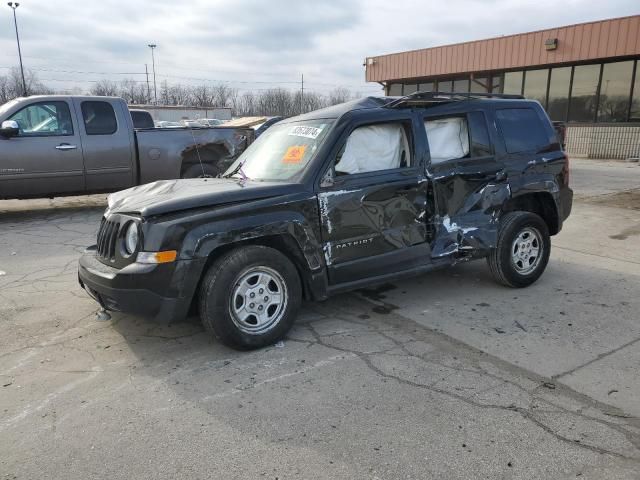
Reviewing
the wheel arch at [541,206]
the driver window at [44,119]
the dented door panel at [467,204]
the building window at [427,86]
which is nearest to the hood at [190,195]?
the dented door panel at [467,204]

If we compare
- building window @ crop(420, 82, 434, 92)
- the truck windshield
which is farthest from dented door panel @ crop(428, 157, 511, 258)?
building window @ crop(420, 82, 434, 92)

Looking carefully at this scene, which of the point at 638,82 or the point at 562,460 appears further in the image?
the point at 638,82

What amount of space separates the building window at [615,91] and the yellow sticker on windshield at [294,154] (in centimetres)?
2109

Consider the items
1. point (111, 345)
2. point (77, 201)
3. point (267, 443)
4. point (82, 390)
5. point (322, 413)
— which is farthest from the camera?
point (77, 201)

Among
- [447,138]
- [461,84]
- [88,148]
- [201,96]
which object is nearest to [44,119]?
[88,148]

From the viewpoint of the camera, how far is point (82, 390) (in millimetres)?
3299

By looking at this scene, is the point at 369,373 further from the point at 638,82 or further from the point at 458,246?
the point at 638,82

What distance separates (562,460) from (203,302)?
7.84ft

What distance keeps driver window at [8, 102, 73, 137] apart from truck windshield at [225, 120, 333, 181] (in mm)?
5399

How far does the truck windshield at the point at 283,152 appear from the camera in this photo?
419cm

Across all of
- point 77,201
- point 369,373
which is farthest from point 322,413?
point 77,201

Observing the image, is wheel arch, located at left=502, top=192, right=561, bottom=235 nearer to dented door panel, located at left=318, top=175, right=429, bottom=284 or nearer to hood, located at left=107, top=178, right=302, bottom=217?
dented door panel, located at left=318, top=175, right=429, bottom=284

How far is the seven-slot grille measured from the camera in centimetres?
379

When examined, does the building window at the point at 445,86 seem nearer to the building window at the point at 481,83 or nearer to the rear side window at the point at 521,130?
the building window at the point at 481,83
